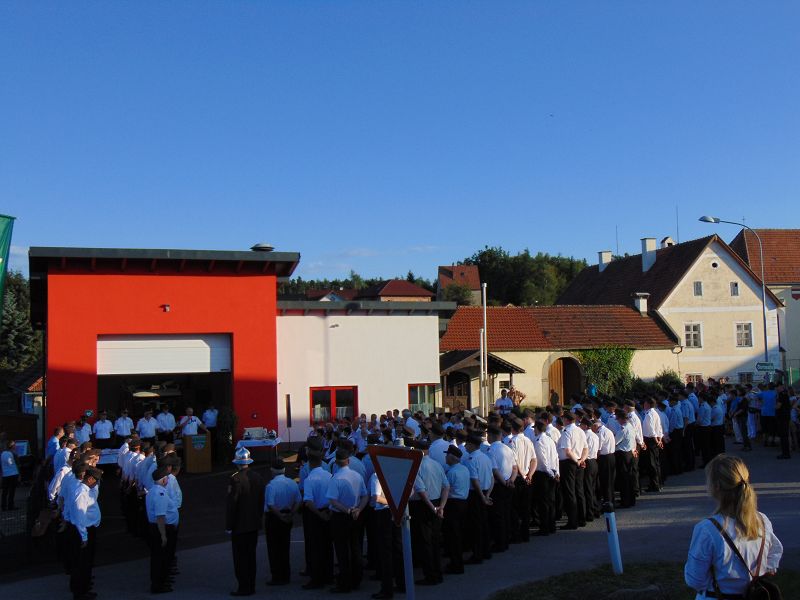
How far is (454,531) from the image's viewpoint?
10.1m

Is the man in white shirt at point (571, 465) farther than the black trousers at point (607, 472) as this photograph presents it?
No

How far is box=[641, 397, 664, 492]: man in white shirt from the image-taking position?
15289 millimetres

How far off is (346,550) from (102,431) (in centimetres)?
1221

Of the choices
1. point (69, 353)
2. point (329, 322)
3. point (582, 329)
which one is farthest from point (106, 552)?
point (582, 329)

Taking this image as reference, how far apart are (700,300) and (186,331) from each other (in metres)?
31.0

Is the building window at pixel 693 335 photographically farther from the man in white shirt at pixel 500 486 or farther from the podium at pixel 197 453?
the man in white shirt at pixel 500 486

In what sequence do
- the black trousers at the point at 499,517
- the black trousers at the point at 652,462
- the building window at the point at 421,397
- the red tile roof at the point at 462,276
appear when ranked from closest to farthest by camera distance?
1. the black trousers at the point at 499,517
2. the black trousers at the point at 652,462
3. the building window at the point at 421,397
4. the red tile roof at the point at 462,276

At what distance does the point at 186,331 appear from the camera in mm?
21984

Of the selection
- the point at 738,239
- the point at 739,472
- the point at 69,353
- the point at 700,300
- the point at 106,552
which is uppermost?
the point at 738,239

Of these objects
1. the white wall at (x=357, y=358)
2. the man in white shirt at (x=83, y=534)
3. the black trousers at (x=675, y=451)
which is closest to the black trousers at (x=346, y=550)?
the man in white shirt at (x=83, y=534)

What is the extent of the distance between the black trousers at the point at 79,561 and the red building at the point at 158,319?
38.5 ft

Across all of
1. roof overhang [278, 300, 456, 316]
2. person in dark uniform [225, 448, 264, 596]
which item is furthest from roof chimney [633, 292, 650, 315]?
person in dark uniform [225, 448, 264, 596]

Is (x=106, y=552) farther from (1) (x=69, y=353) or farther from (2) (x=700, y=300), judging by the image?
(2) (x=700, y=300)

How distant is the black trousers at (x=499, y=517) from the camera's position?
1113cm
